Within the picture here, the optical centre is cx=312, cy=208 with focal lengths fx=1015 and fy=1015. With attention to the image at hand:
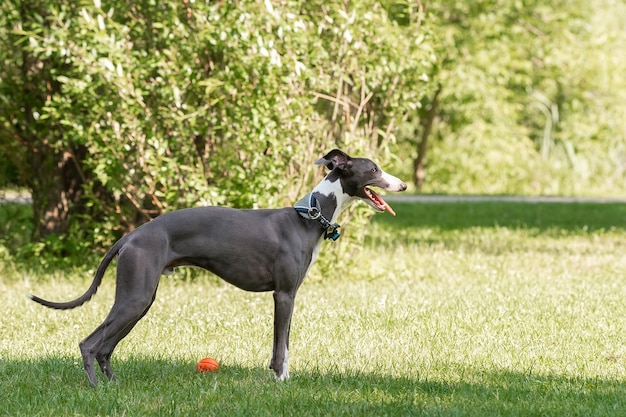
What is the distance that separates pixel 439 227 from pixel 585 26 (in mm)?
12923

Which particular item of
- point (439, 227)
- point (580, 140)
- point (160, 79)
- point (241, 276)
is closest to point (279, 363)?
point (241, 276)

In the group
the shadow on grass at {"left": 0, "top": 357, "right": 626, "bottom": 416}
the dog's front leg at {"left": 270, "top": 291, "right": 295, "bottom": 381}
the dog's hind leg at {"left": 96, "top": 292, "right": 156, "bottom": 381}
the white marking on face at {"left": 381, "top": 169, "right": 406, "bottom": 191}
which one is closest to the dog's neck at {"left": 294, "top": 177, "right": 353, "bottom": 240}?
the white marking on face at {"left": 381, "top": 169, "right": 406, "bottom": 191}

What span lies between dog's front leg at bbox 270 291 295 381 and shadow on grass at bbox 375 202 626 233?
10.1 metres

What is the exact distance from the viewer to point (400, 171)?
26469 millimetres

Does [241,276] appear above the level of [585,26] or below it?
below

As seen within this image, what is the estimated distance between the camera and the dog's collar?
5535 mm

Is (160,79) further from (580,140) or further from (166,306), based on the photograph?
(580,140)

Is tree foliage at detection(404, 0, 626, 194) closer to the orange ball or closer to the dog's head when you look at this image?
the dog's head

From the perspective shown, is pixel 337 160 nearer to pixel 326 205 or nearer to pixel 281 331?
pixel 326 205

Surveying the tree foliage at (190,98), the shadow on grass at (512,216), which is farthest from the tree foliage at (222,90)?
the shadow on grass at (512,216)

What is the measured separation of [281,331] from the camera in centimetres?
541

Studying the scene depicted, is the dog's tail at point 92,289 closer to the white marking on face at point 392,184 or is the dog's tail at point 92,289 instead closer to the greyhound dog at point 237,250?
the greyhound dog at point 237,250

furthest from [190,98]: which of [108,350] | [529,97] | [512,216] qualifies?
[529,97]

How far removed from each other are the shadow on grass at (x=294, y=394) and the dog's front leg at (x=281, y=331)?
78 mm
